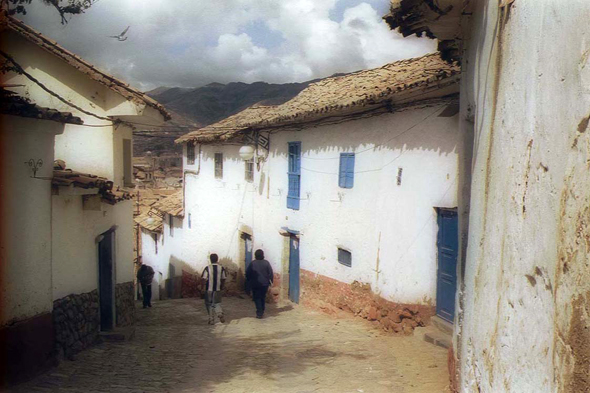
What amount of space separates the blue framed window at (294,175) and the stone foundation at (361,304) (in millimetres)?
1847

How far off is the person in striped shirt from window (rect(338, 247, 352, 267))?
8.68 feet

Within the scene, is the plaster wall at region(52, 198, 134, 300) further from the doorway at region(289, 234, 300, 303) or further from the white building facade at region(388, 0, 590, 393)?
the white building facade at region(388, 0, 590, 393)

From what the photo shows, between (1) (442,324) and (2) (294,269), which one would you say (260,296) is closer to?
(2) (294,269)

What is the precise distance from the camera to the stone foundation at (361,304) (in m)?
9.05

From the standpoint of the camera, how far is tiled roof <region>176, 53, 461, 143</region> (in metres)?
8.57

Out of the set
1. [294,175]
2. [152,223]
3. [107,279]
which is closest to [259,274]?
[107,279]

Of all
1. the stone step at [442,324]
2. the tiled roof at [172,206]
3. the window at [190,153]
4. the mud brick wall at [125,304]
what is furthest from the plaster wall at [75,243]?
the tiled roof at [172,206]

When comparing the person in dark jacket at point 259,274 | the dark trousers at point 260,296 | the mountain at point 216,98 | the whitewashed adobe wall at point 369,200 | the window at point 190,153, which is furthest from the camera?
the mountain at point 216,98

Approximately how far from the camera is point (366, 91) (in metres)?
10.9

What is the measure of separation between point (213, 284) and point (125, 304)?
2.03 m

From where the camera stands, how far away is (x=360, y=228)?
10914 millimetres

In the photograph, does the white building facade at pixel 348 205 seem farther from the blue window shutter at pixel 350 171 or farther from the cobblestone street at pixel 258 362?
the cobblestone street at pixel 258 362

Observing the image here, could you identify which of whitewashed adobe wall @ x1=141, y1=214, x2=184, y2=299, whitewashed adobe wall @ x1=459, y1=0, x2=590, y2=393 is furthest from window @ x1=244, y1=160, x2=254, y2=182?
whitewashed adobe wall @ x1=459, y1=0, x2=590, y2=393

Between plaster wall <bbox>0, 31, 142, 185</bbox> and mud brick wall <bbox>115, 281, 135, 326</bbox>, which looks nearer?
plaster wall <bbox>0, 31, 142, 185</bbox>
